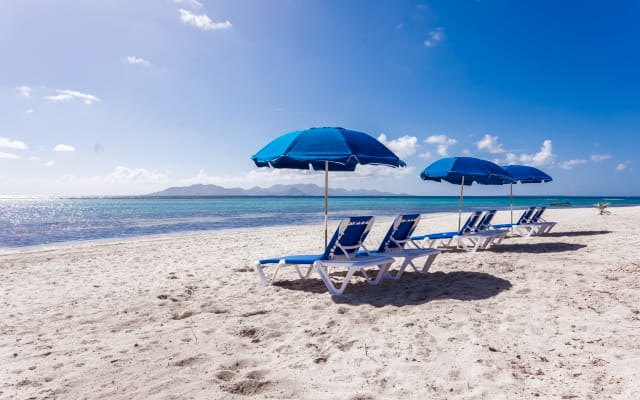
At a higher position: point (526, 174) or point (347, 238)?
point (526, 174)

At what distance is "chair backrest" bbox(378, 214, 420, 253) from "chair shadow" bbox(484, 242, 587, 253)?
131 inches

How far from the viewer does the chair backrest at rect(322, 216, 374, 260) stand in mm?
5160

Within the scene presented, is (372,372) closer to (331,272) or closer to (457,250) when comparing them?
(331,272)

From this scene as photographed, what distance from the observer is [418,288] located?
5375 millimetres

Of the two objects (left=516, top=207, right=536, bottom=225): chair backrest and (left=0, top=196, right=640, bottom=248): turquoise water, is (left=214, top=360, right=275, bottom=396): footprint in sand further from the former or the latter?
(left=0, top=196, right=640, bottom=248): turquoise water

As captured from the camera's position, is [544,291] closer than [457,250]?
Yes

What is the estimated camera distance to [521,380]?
2703mm

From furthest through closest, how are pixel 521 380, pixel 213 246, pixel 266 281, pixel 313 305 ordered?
1. pixel 213 246
2. pixel 266 281
3. pixel 313 305
4. pixel 521 380

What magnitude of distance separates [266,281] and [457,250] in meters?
4.86

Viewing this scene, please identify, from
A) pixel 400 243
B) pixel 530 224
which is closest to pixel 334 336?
pixel 400 243

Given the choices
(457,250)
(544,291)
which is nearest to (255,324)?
(544,291)

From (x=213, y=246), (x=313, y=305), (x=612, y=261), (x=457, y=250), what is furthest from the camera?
(x=213, y=246)

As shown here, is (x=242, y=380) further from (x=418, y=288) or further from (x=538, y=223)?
(x=538, y=223)

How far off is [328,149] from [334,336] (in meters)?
2.38
